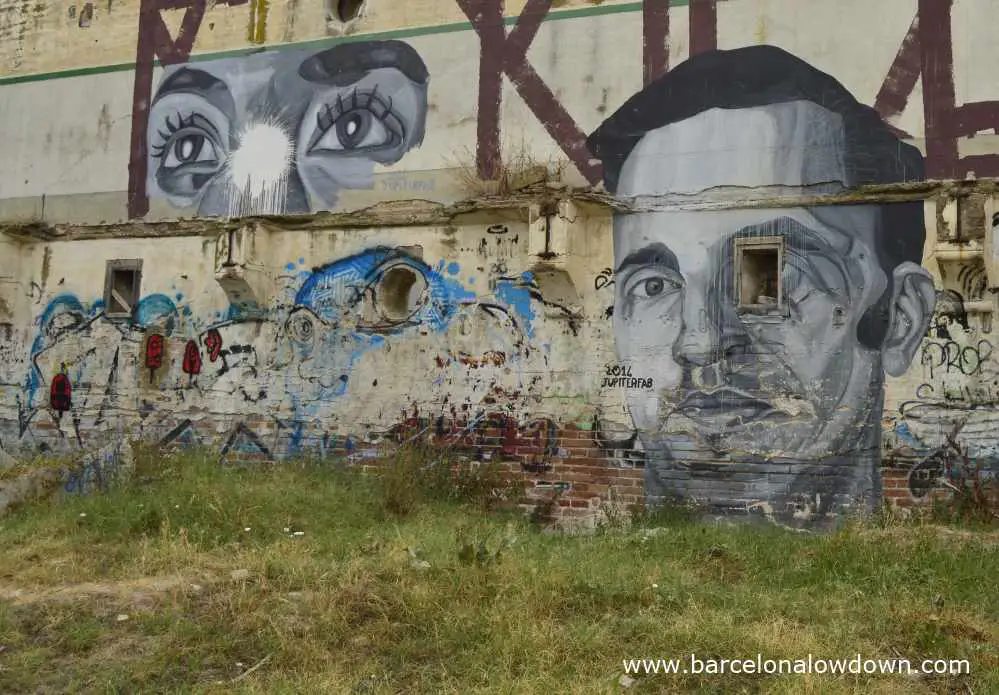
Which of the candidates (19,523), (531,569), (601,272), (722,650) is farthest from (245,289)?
(722,650)

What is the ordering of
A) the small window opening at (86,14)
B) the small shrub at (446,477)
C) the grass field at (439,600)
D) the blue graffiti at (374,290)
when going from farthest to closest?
the small window opening at (86,14)
the blue graffiti at (374,290)
the small shrub at (446,477)
the grass field at (439,600)

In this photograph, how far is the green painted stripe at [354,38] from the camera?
986 cm

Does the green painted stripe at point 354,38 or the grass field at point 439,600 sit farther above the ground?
the green painted stripe at point 354,38

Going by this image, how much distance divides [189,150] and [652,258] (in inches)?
238

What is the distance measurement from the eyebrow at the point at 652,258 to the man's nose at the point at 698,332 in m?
0.31

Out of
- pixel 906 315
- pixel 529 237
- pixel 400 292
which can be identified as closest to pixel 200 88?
pixel 400 292

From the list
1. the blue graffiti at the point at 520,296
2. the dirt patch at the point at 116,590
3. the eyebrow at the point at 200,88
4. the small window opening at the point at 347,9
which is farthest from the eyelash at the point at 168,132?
the dirt patch at the point at 116,590

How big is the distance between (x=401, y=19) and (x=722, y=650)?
8.26 m

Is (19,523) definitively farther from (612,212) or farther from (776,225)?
(776,225)

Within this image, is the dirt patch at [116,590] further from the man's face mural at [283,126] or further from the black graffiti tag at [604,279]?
the man's face mural at [283,126]

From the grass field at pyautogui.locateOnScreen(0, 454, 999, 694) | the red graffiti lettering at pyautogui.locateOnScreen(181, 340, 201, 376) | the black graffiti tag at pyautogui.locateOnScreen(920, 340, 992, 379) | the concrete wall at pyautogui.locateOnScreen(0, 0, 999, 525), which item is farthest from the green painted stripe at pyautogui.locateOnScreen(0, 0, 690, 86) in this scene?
the grass field at pyautogui.locateOnScreen(0, 454, 999, 694)

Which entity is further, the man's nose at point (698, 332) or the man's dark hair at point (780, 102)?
the man's nose at point (698, 332)

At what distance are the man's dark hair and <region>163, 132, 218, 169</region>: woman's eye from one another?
4853 mm

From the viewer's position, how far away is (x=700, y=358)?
9148 mm
